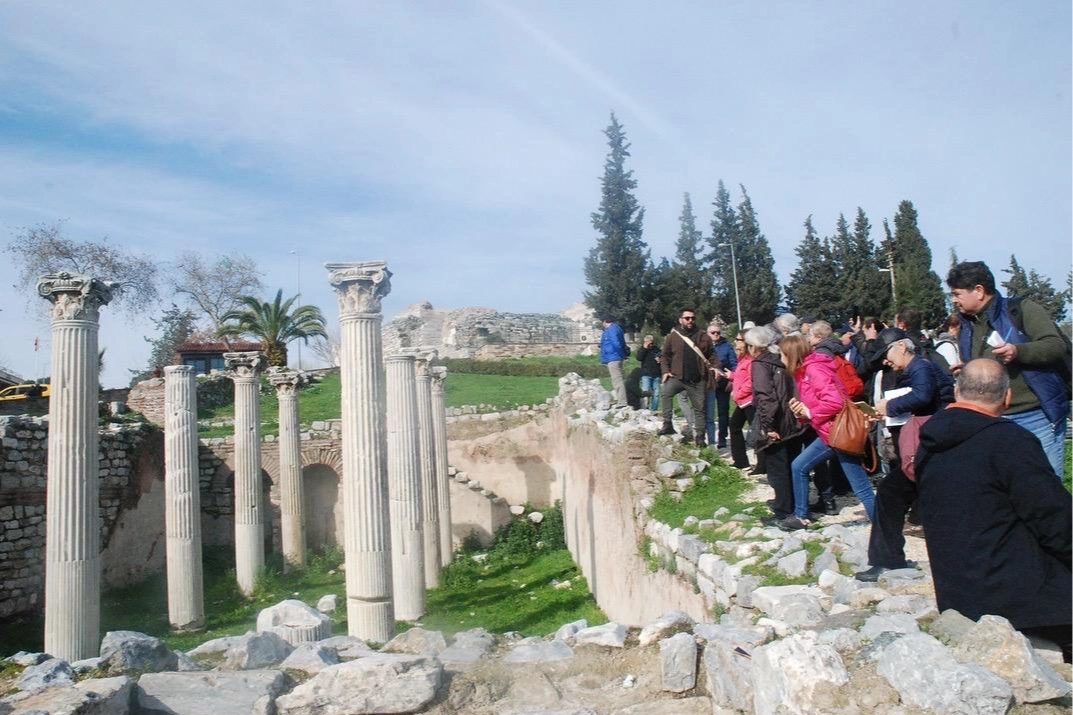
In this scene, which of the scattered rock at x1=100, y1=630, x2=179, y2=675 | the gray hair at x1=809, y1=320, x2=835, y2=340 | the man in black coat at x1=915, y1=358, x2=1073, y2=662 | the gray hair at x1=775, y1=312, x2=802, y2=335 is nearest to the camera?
the man in black coat at x1=915, y1=358, x2=1073, y2=662

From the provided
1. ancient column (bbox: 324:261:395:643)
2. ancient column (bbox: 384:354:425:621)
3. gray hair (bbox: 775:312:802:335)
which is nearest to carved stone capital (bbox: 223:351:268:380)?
ancient column (bbox: 384:354:425:621)

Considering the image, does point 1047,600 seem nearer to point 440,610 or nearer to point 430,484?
point 440,610

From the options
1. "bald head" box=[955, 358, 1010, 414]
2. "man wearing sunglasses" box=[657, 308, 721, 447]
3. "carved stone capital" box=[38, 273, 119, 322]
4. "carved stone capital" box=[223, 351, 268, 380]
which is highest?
"carved stone capital" box=[38, 273, 119, 322]

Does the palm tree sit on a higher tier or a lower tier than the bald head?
higher

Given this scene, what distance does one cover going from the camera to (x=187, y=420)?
49.5 feet

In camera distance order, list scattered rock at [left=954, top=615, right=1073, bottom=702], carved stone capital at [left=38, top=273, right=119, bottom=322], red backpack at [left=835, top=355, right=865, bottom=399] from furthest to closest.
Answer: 1. carved stone capital at [left=38, top=273, right=119, bottom=322]
2. red backpack at [left=835, top=355, right=865, bottom=399]
3. scattered rock at [left=954, top=615, right=1073, bottom=702]

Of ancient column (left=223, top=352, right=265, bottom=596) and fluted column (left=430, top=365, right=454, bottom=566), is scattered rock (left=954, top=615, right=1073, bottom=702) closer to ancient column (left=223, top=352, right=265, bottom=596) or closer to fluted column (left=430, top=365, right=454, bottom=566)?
fluted column (left=430, top=365, right=454, bottom=566)

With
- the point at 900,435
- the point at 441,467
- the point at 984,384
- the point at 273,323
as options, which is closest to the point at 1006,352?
the point at 900,435

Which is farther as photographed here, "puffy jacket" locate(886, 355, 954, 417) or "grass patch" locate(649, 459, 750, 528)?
"grass patch" locate(649, 459, 750, 528)

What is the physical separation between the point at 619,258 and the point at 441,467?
102 feet

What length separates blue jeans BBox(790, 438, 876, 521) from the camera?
6.39 metres

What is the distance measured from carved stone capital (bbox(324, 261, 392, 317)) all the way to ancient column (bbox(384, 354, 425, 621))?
4.04 m

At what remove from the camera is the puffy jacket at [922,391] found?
6.06m

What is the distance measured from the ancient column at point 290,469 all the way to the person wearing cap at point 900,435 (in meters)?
13.7
